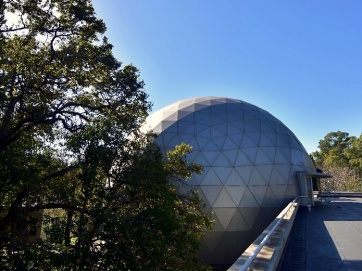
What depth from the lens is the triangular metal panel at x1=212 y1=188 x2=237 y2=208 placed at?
55.8ft

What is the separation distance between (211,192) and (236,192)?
1.58 meters

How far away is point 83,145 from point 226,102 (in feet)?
53.1

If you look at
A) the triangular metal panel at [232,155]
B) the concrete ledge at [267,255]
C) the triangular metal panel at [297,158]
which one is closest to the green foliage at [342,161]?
the triangular metal panel at [297,158]

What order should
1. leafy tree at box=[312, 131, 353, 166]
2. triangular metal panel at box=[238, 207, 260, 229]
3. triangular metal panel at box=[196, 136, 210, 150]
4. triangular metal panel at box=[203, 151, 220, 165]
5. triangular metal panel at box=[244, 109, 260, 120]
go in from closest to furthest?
triangular metal panel at box=[238, 207, 260, 229] → triangular metal panel at box=[203, 151, 220, 165] → triangular metal panel at box=[196, 136, 210, 150] → triangular metal panel at box=[244, 109, 260, 120] → leafy tree at box=[312, 131, 353, 166]

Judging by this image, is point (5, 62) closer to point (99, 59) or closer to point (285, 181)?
point (99, 59)

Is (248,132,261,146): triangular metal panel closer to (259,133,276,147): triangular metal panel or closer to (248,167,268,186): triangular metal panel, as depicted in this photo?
(259,133,276,147): triangular metal panel

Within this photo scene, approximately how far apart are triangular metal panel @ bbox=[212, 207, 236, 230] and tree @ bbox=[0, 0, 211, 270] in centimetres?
431

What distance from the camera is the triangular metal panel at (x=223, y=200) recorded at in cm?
1702

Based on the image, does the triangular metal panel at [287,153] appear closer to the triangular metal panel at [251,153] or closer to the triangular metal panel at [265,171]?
the triangular metal panel at [265,171]

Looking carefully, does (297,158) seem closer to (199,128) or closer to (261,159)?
(261,159)

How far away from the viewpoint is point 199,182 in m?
17.4

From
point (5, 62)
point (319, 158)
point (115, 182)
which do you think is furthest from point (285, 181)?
point (319, 158)

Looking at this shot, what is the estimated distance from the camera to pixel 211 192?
56.3 ft

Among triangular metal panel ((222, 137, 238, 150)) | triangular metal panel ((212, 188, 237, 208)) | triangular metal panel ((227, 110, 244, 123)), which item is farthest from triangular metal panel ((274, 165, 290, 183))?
triangular metal panel ((212, 188, 237, 208))
